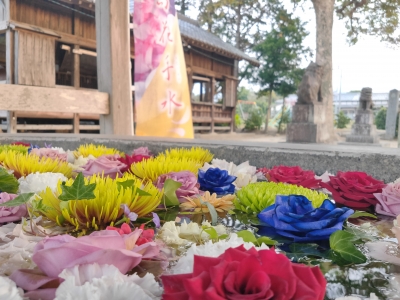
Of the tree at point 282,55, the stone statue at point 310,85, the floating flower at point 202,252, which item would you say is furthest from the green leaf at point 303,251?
the tree at point 282,55

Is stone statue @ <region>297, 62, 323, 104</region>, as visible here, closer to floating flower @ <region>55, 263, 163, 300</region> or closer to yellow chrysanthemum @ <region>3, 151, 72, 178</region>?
yellow chrysanthemum @ <region>3, 151, 72, 178</region>

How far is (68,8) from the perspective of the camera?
882 cm

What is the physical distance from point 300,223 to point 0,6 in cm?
939

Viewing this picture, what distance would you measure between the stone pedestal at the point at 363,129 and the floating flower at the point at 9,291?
1459 cm

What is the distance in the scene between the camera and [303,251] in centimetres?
83

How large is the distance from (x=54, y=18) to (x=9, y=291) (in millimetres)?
9305

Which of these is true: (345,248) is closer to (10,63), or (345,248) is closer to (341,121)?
(10,63)

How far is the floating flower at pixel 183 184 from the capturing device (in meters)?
1.22

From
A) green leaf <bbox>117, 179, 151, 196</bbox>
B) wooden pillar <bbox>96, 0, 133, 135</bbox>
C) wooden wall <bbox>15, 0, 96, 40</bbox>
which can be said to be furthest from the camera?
wooden wall <bbox>15, 0, 96, 40</bbox>

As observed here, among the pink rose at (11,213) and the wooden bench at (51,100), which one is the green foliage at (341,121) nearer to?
the wooden bench at (51,100)

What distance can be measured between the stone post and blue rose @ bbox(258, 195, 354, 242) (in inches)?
736

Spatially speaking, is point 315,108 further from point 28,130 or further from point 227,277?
point 227,277

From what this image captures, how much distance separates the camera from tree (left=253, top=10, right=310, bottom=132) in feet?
66.9

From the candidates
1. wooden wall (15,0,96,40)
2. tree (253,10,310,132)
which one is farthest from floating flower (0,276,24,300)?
tree (253,10,310,132)
